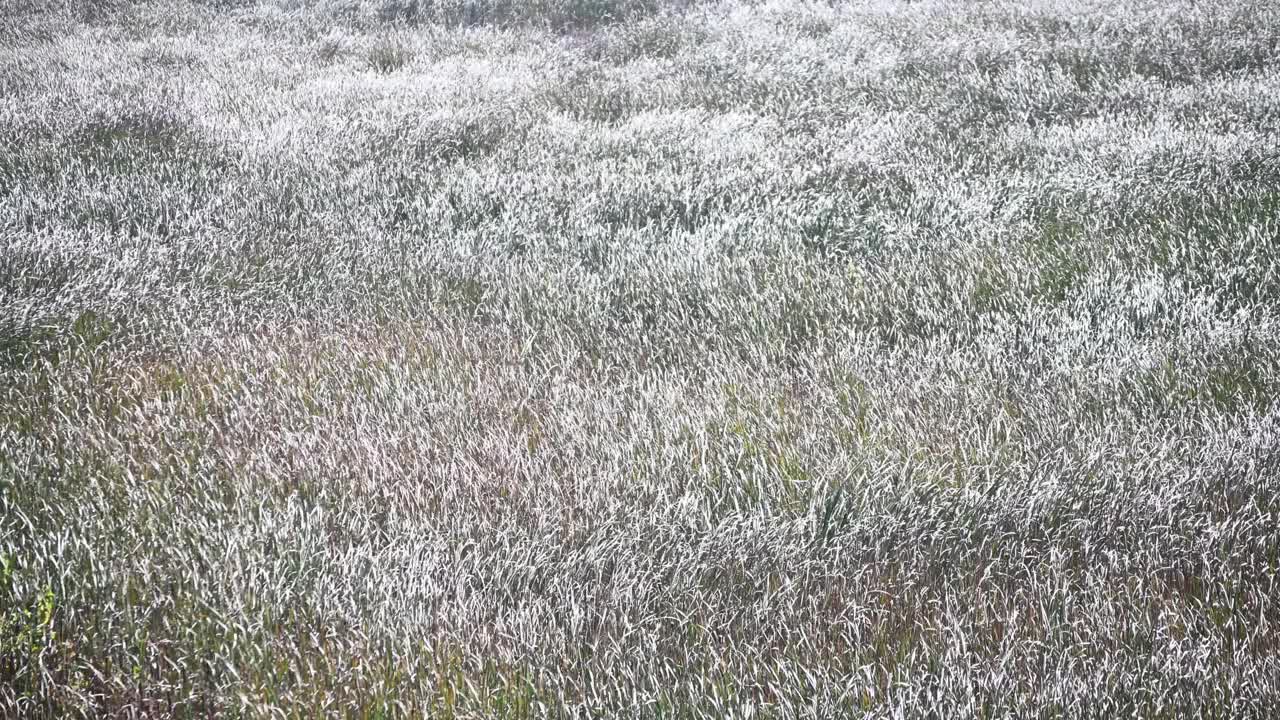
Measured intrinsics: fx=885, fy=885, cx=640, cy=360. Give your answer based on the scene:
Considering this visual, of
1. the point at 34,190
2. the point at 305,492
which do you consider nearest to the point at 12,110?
the point at 34,190

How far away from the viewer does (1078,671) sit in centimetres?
162

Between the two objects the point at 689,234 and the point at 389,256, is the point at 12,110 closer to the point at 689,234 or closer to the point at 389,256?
the point at 389,256

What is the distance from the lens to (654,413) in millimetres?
2574

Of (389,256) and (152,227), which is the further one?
(152,227)

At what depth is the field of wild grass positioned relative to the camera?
5.43 feet

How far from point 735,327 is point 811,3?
25.8 ft

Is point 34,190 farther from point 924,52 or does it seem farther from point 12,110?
point 924,52

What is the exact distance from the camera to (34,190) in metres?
4.69

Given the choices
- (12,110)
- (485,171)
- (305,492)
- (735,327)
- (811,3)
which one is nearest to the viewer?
(305,492)

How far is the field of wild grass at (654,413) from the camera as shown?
1.66 meters

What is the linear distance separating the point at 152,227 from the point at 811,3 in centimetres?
774

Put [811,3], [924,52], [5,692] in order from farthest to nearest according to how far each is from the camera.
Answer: [811,3] < [924,52] < [5,692]

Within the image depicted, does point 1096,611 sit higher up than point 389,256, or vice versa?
point 1096,611

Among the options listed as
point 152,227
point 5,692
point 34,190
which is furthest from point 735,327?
point 34,190
